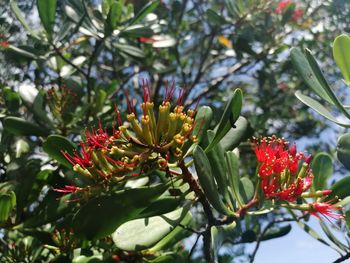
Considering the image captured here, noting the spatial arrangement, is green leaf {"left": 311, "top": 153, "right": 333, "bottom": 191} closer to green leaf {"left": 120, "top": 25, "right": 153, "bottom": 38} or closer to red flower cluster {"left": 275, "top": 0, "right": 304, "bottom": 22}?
green leaf {"left": 120, "top": 25, "right": 153, "bottom": 38}

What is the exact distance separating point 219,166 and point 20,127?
91cm

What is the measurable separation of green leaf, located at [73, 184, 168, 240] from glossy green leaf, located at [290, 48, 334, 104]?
0.57 m

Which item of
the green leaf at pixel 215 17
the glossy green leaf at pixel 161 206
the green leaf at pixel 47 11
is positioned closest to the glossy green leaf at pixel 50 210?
the glossy green leaf at pixel 161 206

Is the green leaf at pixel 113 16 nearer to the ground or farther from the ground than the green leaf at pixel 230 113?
farther from the ground

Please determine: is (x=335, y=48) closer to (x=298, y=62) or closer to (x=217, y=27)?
(x=298, y=62)

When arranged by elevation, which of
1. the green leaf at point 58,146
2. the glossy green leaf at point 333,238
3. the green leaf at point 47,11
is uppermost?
the green leaf at point 47,11

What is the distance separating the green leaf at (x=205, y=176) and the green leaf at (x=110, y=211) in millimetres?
177

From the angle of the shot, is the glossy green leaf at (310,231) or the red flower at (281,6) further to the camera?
the red flower at (281,6)

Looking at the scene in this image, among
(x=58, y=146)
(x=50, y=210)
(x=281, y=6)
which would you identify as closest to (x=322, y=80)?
(x=58, y=146)

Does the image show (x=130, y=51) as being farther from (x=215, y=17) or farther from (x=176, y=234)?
(x=176, y=234)

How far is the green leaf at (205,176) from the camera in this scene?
1263mm

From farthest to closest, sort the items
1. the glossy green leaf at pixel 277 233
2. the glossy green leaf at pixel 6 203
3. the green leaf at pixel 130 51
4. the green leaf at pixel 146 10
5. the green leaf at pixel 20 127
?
the green leaf at pixel 130 51 < the green leaf at pixel 146 10 < the glossy green leaf at pixel 277 233 < the green leaf at pixel 20 127 < the glossy green leaf at pixel 6 203

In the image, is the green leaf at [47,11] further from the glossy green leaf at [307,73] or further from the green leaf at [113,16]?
the glossy green leaf at [307,73]

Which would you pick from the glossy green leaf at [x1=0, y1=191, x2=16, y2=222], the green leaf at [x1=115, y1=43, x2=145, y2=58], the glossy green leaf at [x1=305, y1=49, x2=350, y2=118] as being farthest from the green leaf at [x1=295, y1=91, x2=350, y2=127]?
the green leaf at [x1=115, y1=43, x2=145, y2=58]
